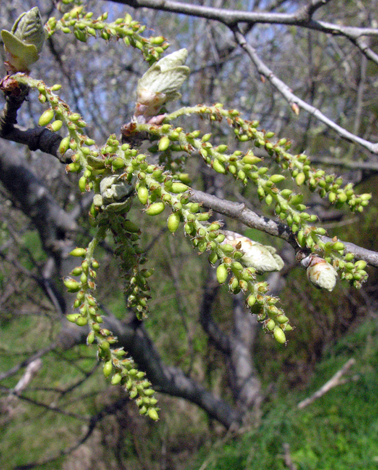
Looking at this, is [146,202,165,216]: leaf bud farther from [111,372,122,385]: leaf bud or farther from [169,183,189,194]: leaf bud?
[111,372,122,385]: leaf bud

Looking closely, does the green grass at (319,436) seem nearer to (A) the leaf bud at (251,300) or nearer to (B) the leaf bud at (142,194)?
(A) the leaf bud at (251,300)

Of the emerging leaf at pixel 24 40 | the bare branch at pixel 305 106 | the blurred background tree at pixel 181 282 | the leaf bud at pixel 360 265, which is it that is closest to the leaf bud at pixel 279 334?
the leaf bud at pixel 360 265

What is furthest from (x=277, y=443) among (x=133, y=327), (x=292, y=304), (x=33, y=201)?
(x=292, y=304)

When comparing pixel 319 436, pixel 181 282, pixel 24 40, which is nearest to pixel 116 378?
pixel 24 40

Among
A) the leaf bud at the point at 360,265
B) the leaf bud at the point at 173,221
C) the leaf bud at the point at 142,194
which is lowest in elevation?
the leaf bud at the point at 360,265

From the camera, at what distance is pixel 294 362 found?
5.68m

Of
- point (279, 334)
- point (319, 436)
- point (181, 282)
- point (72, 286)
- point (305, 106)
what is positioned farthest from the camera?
point (181, 282)

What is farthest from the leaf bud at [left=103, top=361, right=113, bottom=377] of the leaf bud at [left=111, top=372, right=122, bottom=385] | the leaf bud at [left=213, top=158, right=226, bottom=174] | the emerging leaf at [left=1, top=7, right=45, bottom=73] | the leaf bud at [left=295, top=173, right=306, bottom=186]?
the emerging leaf at [left=1, top=7, right=45, bottom=73]

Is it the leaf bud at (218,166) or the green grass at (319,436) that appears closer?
the leaf bud at (218,166)

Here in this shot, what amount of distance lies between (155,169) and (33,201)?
1.19m

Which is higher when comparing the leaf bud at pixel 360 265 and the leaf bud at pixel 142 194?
the leaf bud at pixel 142 194

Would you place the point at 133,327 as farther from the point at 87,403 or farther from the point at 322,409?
the point at 87,403

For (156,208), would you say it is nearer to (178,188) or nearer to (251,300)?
(178,188)

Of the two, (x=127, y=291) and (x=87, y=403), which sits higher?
(x=127, y=291)
